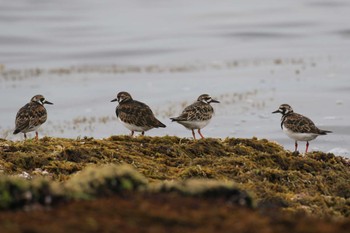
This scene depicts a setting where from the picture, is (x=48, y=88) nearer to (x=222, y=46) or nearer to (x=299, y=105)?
(x=299, y=105)

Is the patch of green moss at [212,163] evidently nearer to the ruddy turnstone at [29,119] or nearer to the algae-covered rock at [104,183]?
the ruddy turnstone at [29,119]

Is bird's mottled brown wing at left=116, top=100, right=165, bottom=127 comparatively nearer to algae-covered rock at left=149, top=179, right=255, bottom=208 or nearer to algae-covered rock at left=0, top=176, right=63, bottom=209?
algae-covered rock at left=149, top=179, right=255, bottom=208

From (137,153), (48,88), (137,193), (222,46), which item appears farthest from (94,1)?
(137,193)

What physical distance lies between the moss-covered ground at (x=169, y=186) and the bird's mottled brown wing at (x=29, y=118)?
272 centimetres

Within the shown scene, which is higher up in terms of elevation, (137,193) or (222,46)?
(222,46)

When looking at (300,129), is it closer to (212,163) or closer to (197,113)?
(197,113)

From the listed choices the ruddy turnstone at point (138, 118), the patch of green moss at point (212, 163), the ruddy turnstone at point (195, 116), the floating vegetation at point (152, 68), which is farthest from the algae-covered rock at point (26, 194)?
the floating vegetation at point (152, 68)

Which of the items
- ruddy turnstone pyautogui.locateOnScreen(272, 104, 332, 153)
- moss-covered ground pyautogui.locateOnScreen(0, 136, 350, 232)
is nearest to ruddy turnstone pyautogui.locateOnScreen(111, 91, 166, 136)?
moss-covered ground pyautogui.locateOnScreen(0, 136, 350, 232)

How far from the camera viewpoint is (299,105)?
30.9m

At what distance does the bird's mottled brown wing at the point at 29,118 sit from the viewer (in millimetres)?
18797

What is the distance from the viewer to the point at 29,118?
1888cm

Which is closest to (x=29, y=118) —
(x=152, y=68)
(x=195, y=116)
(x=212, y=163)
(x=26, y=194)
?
(x=195, y=116)

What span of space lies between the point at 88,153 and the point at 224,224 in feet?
26.5

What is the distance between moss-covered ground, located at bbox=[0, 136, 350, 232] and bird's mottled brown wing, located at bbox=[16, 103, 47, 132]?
2721 mm
